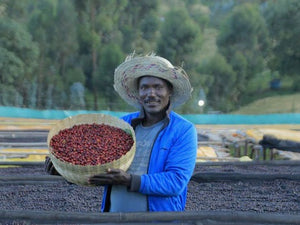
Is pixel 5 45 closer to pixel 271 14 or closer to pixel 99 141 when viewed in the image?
pixel 271 14

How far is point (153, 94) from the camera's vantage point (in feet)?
5.60

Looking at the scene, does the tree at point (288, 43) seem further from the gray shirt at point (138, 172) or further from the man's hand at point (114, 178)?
the man's hand at point (114, 178)

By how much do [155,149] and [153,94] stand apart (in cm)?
23

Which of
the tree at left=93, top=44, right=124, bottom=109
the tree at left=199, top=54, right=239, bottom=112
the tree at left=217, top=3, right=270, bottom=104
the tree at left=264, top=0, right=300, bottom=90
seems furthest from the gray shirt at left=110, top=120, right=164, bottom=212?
the tree at left=264, top=0, right=300, bottom=90

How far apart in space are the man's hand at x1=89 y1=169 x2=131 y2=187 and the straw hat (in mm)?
435

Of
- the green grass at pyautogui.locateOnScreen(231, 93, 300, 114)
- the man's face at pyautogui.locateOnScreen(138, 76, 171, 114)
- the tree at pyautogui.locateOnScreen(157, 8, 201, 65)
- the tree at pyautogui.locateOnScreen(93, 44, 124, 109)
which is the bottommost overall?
the green grass at pyautogui.locateOnScreen(231, 93, 300, 114)

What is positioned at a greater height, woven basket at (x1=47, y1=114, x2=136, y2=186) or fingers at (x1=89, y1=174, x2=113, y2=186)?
woven basket at (x1=47, y1=114, x2=136, y2=186)

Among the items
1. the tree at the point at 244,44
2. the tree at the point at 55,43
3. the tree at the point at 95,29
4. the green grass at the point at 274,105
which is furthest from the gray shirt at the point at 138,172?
the tree at the point at 244,44

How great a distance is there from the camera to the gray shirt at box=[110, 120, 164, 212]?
1657 mm

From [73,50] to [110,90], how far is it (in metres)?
2.89

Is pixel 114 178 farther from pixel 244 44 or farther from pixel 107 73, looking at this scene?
pixel 244 44

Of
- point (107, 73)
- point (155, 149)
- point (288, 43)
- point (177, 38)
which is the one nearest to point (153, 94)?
point (155, 149)

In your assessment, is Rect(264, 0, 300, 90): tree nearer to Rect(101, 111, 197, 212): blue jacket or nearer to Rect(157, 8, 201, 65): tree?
Rect(157, 8, 201, 65): tree

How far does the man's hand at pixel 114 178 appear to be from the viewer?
154 centimetres
